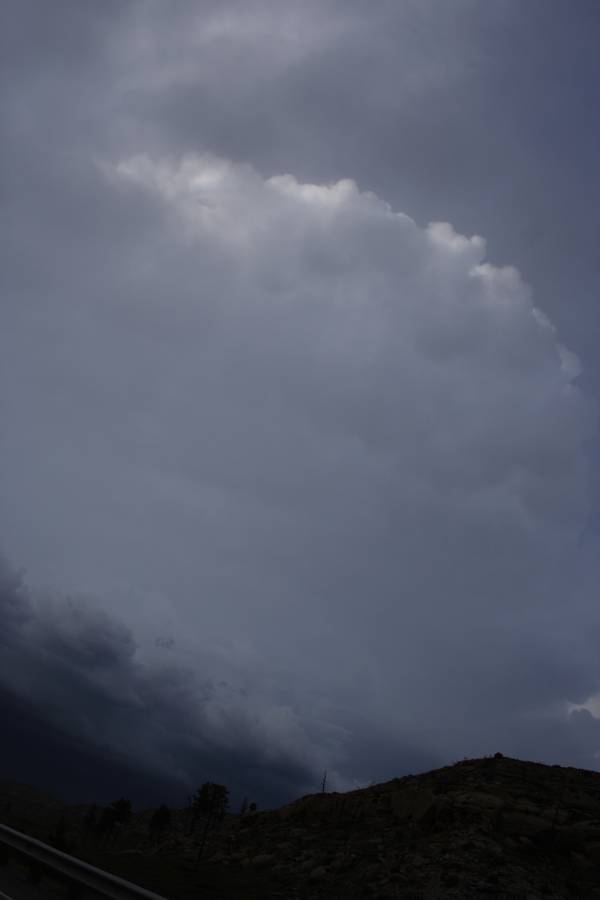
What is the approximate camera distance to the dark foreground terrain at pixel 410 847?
23.4 meters

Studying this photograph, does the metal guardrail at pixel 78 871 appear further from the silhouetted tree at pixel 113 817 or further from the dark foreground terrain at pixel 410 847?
the silhouetted tree at pixel 113 817

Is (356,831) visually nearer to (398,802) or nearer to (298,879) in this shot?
(398,802)

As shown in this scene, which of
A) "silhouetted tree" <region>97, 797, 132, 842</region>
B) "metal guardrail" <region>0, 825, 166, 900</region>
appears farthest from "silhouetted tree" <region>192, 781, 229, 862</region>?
"metal guardrail" <region>0, 825, 166, 900</region>

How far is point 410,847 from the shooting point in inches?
1065

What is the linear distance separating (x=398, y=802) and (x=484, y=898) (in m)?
12.4

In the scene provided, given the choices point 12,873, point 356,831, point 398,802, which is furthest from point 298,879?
point 12,873

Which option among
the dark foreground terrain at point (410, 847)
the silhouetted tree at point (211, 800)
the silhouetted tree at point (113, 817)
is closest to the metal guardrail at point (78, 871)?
the dark foreground terrain at point (410, 847)

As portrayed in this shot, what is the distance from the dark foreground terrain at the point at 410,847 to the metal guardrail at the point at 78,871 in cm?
706

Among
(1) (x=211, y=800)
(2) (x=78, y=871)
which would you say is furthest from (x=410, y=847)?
(1) (x=211, y=800)

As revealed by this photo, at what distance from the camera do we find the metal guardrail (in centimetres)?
1147

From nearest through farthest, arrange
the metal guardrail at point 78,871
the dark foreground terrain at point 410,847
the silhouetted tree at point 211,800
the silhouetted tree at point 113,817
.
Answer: the metal guardrail at point 78,871
the dark foreground terrain at point 410,847
the silhouetted tree at point 211,800
the silhouetted tree at point 113,817

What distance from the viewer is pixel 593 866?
84.2 ft

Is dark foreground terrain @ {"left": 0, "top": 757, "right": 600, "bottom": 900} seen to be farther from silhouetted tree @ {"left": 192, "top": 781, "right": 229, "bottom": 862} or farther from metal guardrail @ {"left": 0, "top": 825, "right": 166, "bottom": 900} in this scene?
silhouetted tree @ {"left": 192, "top": 781, "right": 229, "bottom": 862}

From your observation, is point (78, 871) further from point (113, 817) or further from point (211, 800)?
point (113, 817)
